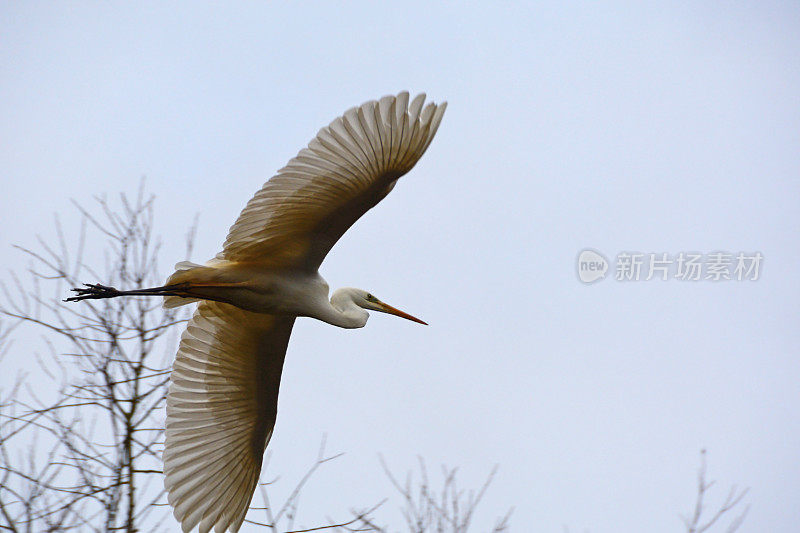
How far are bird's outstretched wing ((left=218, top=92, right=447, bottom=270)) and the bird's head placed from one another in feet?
2.06

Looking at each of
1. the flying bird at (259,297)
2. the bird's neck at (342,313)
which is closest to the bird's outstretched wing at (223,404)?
the flying bird at (259,297)

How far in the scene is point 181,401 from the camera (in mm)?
8039

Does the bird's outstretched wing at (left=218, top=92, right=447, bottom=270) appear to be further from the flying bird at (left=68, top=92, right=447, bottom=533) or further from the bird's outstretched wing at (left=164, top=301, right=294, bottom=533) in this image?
the bird's outstretched wing at (left=164, top=301, right=294, bottom=533)

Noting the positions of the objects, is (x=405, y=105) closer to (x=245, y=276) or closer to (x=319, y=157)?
(x=319, y=157)

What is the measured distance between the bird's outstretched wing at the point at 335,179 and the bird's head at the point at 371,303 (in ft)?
2.06

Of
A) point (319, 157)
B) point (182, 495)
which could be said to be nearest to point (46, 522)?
point (182, 495)

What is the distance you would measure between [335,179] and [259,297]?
1294 millimetres

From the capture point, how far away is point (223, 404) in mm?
8227

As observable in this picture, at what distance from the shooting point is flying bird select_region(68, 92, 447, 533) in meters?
6.61

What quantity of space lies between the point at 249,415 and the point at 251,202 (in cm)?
208

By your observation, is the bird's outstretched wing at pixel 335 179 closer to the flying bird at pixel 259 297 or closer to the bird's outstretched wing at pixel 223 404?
the flying bird at pixel 259 297

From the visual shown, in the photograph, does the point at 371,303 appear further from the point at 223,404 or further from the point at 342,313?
the point at 223,404

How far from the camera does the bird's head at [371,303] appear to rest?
26.5ft

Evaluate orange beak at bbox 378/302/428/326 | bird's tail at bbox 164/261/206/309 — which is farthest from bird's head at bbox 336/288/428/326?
bird's tail at bbox 164/261/206/309
